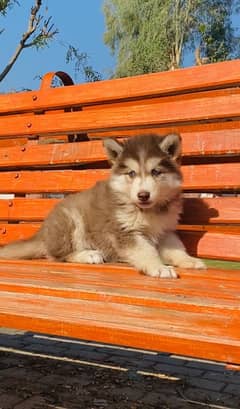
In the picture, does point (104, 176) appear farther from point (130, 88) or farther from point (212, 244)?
point (212, 244)

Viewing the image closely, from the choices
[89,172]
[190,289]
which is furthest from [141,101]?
[190,289]

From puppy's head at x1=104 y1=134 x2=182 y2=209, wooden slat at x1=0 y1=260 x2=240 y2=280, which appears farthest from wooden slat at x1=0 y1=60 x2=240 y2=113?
wooden slat at x1=0 y1=260 x2=240 y2=280

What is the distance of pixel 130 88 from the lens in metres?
4.05

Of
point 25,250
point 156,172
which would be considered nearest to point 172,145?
point 156,172

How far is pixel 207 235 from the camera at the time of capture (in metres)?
3.58

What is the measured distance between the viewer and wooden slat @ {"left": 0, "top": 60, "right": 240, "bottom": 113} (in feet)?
12.0

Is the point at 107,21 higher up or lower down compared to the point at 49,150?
higher up

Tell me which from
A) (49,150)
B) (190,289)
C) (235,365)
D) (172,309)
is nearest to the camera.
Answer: (235,365)

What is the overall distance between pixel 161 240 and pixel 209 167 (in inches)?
22.1

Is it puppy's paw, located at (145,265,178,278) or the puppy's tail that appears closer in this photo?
puppy's paw, located at (145,265,178,278)

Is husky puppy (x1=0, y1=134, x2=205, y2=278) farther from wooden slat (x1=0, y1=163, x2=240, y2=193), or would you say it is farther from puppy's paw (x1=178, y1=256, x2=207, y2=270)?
wooden slat (x1=0, y1=163, x2=240, y2=193)

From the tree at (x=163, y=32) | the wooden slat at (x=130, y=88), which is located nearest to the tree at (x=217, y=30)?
the tree at (x=163, y=32)

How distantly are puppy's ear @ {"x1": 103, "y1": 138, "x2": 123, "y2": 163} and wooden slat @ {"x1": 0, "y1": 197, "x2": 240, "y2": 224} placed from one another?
578 mm

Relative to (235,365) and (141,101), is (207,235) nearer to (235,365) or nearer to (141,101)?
(141,101)
